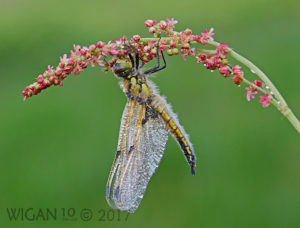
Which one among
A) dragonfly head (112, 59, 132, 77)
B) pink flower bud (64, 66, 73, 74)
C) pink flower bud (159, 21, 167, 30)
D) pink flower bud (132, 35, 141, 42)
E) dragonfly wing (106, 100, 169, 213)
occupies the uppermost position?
pink flower bud (159, 21, 167, 30)

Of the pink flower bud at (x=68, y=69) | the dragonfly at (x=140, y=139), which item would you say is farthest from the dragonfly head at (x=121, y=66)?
the pink flower bud at (x=68, y=69)

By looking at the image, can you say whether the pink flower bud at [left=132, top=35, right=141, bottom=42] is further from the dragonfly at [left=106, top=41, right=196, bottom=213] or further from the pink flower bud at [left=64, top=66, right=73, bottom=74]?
the dragonfly at [left=106, top=41, right=196, bottom=213]

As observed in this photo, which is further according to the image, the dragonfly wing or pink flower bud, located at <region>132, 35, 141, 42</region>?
the dragonfly wing

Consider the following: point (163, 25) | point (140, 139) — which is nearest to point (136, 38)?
point (163, 25)

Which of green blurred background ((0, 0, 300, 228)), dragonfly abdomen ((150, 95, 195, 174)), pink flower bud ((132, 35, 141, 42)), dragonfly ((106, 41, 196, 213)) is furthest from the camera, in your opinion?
green blurred background ((0, 0, 300, 228))

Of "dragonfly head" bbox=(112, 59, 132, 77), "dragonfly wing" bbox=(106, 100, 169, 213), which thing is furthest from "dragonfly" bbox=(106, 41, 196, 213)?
"dragonfly head" bbox=(112, 59, 132, 77)

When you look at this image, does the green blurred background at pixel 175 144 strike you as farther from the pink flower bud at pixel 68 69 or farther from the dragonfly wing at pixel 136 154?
the pink flower bud at pixel 68 69

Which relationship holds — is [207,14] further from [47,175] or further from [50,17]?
[47,175]

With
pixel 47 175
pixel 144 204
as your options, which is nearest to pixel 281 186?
pixel 144 204
